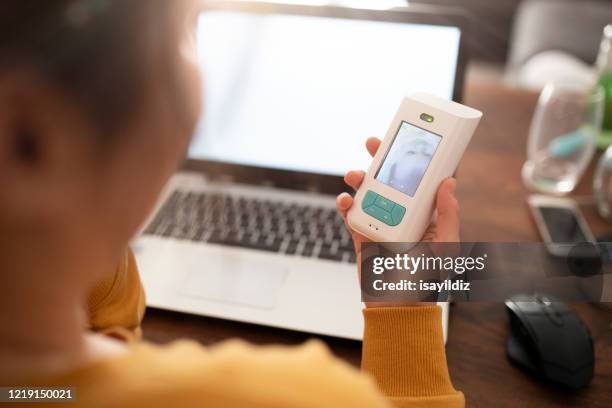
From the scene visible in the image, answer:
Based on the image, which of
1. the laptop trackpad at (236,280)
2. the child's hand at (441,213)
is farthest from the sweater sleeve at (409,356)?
the laptop trackpad at (236,280)

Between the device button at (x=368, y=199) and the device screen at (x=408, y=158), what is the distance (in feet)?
0.06

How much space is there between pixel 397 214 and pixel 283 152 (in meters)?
0.28

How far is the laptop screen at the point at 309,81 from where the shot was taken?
0.74 meters

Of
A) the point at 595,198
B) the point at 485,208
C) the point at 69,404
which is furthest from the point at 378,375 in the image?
the point at 595,198

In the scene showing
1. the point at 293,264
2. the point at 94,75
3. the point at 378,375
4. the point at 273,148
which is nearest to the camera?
the point at 94,75

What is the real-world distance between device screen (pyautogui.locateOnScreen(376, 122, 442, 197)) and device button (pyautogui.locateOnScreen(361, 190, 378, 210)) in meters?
0.02

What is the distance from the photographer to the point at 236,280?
0.69m

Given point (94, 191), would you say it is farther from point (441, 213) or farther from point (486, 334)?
point (486, 334)

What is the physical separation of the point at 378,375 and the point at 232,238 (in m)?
0.31

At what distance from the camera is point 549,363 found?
22.5 inches

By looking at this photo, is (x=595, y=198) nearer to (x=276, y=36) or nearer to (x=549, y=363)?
(x=549, y=363)

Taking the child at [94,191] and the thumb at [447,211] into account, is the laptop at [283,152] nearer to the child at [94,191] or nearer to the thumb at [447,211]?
the thumb at [447,211]

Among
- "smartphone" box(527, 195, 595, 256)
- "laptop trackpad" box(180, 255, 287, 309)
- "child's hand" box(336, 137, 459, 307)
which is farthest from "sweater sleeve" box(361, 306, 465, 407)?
"smartphone" box(527, 195, 595, 256)

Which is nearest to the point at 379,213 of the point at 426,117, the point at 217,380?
the point at 426,117
